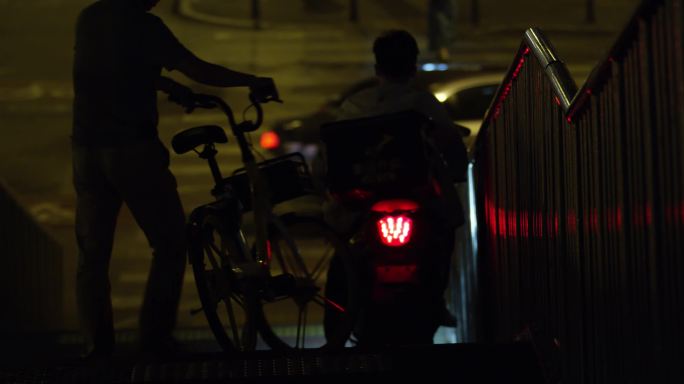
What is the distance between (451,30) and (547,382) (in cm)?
2013

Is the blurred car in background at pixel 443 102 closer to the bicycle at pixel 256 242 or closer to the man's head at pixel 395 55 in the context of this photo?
the man's head at pixel 395 55

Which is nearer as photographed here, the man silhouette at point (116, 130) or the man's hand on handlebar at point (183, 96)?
the man silhouette at point (116, 130)

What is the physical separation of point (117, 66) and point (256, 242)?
2.92 ft

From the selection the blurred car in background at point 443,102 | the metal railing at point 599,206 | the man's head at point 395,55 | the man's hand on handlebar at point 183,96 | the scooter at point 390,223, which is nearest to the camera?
the metal railing at point 599,206

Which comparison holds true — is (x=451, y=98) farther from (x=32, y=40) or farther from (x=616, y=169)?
(x=32, y=40)

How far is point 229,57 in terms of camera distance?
2531cm

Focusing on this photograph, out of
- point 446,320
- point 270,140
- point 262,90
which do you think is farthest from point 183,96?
point 270,140

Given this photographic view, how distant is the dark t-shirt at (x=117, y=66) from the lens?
611 centimetres

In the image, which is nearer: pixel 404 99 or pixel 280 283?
pixel 280 283

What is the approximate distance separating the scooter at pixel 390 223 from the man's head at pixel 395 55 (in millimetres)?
521

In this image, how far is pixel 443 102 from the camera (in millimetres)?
14461

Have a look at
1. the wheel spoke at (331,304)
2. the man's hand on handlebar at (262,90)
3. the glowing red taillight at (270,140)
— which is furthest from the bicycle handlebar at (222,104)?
the glowing red taillight at (270,140)

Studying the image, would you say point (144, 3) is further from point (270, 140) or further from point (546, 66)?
point (270, 140)

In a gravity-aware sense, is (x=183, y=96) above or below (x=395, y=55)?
below
